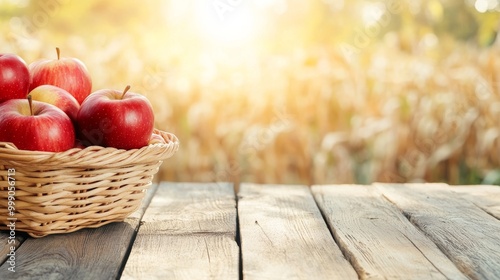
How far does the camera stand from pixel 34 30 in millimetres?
4293

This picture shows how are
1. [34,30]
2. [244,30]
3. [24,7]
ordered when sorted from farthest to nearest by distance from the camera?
[24,7]
[244,30]
[34,30]

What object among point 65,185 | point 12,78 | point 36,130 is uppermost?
point 12,78

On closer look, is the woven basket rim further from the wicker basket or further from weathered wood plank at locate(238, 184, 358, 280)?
weathered wood plank at locate(238, 184, 358, 280)

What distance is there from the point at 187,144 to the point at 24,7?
205 inches

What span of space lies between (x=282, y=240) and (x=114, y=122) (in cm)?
51

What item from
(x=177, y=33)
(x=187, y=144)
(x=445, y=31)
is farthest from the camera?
(x=445, y=31)

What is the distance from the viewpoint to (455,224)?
6.36ft

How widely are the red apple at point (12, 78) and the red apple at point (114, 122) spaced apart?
19 centimetres

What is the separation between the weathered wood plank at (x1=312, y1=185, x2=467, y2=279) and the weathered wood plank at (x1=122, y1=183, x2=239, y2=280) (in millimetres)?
264

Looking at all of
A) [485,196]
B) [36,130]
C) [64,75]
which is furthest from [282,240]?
[485,196]

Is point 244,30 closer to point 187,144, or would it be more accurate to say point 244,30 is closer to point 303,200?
point 187,144

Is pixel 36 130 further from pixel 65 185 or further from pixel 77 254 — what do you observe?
pixel 77 254

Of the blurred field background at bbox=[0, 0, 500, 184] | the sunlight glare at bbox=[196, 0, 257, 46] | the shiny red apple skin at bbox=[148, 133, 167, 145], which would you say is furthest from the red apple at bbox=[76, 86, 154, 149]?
the sunlight glare at bbox=[196, 0, 257, 46]

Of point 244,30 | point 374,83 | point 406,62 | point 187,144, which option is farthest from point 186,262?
point 244,30
